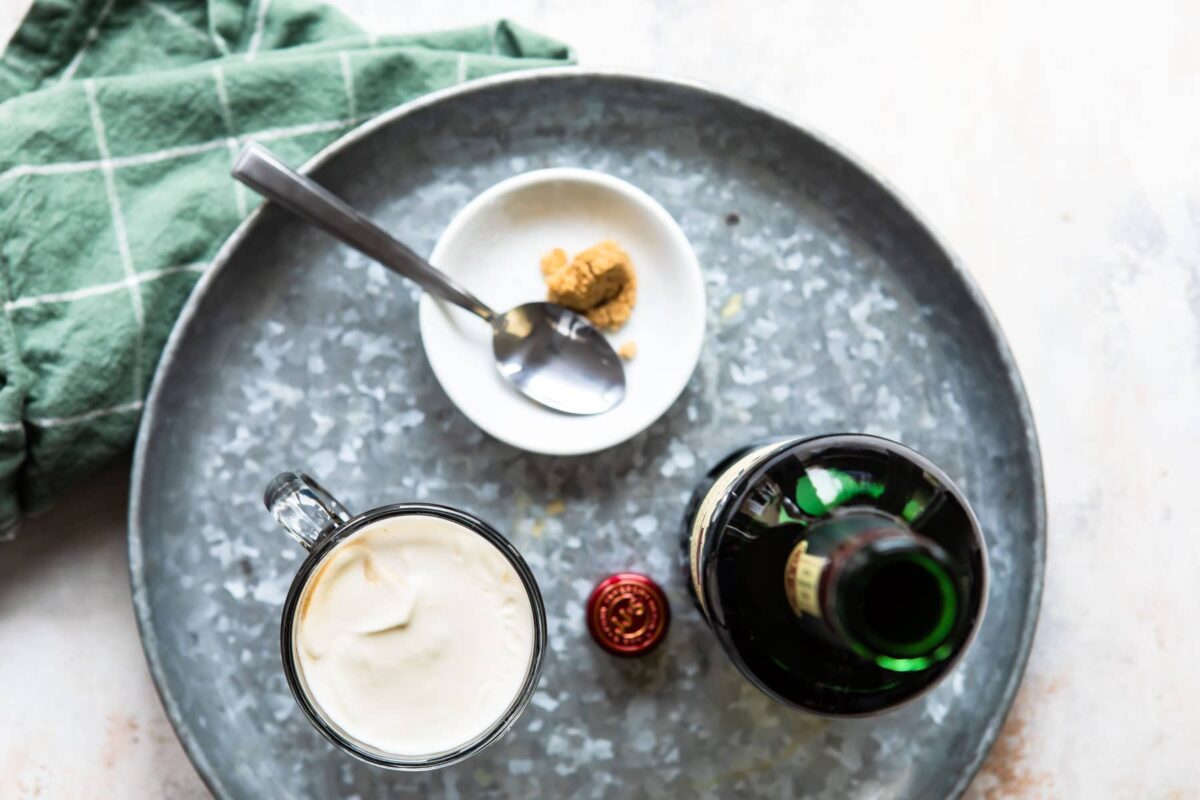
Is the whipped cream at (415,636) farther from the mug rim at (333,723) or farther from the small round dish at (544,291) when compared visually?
the small round dish at (544,291)

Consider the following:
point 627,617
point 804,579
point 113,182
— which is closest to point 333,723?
point 627,617

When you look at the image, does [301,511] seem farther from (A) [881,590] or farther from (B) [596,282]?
(A) [881,590]

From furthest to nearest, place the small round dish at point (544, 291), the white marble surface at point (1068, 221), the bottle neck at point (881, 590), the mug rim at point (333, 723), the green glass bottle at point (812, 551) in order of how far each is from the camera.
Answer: the white marble surface at point (1068, 221) < the small round dish at point (544, 291) < the mug rim at point (333, 723) < the green glass bottle at point (812, 551) < the bottle neck at point (881, 590)

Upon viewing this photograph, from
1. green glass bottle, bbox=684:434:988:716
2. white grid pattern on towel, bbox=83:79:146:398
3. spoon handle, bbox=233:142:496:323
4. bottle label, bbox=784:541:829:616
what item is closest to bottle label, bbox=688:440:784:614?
green glass bottle, bbox=684:434:988:716

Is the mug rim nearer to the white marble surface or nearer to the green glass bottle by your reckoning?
the green glass bottle

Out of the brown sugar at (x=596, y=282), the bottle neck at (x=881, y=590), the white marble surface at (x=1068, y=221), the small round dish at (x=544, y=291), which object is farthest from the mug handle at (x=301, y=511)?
the white marble surface at (x=1068, y=221)
